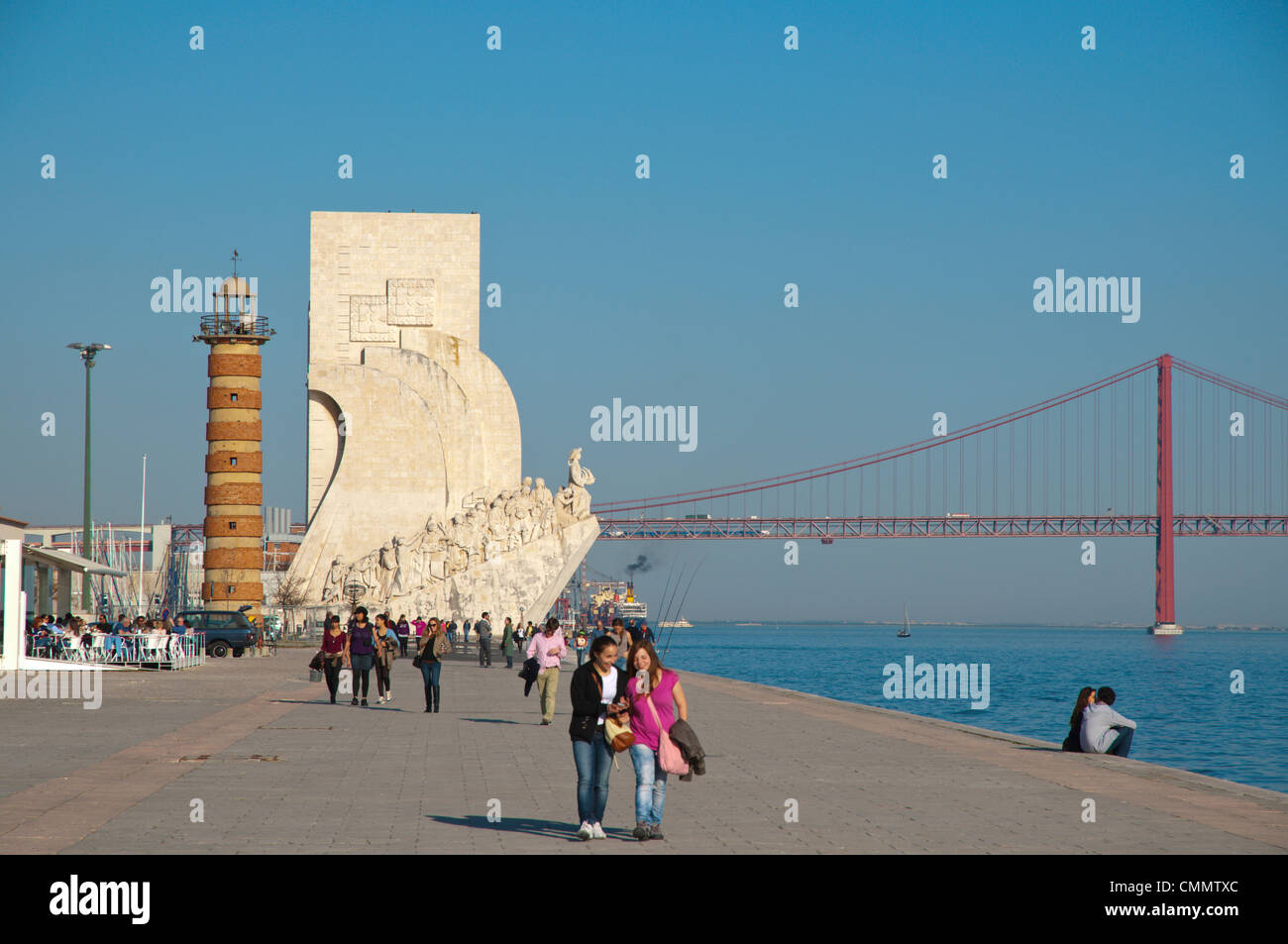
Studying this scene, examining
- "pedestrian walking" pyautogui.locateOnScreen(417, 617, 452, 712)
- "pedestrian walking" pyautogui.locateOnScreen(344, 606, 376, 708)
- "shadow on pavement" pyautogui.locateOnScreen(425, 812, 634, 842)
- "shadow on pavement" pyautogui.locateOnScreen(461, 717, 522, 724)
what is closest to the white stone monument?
"pedestrian walking" pyautogui.locateOnScreen(344, 606, 376, 708)

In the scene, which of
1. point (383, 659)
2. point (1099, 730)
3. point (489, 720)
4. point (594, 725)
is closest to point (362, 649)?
point (383, 659)

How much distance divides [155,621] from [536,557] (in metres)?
14.1

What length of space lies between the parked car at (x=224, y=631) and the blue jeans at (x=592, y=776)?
22.5 metres

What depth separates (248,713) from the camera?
46.9 ft

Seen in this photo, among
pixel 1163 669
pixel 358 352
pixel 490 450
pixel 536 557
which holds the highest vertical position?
pixel 358 352

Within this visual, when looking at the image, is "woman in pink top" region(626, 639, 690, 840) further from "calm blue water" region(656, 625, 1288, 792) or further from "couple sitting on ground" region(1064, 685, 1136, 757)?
"calm blue water" region(656, 625, 1288, 792)

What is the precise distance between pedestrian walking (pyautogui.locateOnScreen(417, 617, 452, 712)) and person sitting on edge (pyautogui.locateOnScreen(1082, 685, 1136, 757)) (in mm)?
6251

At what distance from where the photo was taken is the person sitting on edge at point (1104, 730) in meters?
12.2

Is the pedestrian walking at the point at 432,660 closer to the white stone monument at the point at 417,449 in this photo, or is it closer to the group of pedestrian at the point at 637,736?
the group of pedestrian at the point at 637,736

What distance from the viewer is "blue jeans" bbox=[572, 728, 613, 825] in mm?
7039

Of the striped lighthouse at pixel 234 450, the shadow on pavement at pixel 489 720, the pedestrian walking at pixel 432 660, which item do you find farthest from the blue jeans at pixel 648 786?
the striped lighthouse at pixel 234 450
